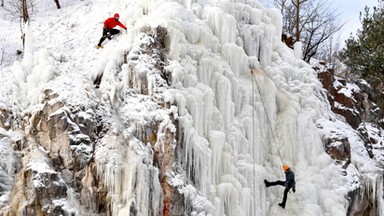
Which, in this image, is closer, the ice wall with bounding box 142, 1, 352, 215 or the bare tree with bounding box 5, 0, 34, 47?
the ice wall with bounding box 142, 1, 352, 215

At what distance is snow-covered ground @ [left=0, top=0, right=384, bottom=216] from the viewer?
10445 mm

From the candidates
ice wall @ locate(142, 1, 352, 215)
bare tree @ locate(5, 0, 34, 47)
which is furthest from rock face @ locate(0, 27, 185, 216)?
bare tree @ locate(5, 0, 34, 47)

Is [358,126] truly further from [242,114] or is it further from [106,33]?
[106,33]

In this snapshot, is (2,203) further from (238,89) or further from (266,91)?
(266,91)

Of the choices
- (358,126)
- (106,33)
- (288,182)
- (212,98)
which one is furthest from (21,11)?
(358,126)

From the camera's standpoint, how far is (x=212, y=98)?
11586 millimetres

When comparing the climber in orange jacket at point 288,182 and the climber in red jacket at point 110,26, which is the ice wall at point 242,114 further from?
the climber in red jacket at point 110,26

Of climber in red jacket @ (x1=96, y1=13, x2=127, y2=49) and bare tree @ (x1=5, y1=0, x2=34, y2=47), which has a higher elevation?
bare tree @ (x1=5, y1=0, x2=34, y2=47)

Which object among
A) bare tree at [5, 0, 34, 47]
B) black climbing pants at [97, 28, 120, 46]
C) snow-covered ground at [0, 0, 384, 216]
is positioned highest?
bare tree at [5, 0, 34, 47]

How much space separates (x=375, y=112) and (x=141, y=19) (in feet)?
36.6

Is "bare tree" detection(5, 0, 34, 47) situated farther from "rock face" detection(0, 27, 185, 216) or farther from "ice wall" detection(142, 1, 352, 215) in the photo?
"rock face" detection(0, 27, 185, 216)

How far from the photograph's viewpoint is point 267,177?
38.8 ft

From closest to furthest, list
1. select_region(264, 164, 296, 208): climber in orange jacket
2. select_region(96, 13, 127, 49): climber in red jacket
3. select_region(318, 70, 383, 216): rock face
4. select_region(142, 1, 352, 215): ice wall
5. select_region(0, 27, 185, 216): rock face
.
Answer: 1. select_region(0, 27, 185, 216): rock face
2. select_region(142, 1, 352, 215): ice wall
3. select_region(264, 164, 296, 208): climber in orange jacket
4. select_region(96, 13, 127, 49): climber in red jacket
5. select_region(318, 70, 383, 216): rock face

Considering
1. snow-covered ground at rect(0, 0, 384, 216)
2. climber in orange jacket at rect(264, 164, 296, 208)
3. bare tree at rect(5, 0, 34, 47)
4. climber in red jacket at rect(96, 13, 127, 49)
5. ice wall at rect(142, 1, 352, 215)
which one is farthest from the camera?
bare tree at rect(5, 0, 34, 47)
